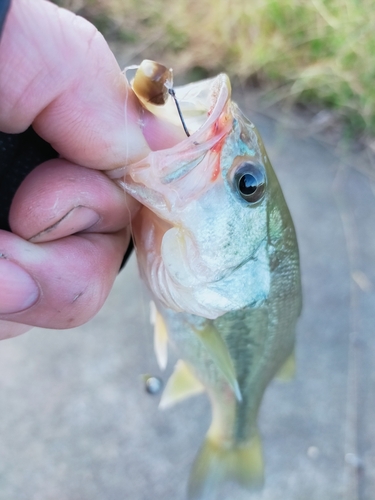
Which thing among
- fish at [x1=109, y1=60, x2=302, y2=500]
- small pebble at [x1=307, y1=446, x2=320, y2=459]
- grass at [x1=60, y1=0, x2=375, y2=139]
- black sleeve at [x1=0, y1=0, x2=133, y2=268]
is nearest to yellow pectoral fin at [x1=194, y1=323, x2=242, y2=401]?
fish at [x1=109, y1=60, x2=302, y2=500]

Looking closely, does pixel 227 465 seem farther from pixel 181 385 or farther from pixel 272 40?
pixel 272 40

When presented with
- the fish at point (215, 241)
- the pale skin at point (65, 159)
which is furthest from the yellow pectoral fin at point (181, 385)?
the pale skin at point (65, 159)

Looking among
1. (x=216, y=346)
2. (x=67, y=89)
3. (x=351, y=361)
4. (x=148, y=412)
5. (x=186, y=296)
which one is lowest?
(x=351, y=361)

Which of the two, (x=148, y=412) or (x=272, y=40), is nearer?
(x=148, y=412)

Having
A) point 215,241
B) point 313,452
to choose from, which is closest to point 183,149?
point 215,241

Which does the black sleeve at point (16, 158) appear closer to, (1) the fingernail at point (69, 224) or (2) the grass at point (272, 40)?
(1) the fingernail at point (69, 224)

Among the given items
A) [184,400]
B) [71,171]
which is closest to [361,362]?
[184,400]

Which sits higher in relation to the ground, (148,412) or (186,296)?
(186,296)

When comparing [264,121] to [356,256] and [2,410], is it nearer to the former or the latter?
[356,256]

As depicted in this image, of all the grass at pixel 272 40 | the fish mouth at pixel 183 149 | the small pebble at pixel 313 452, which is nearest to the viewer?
the fish mouth at pixel 183 149
